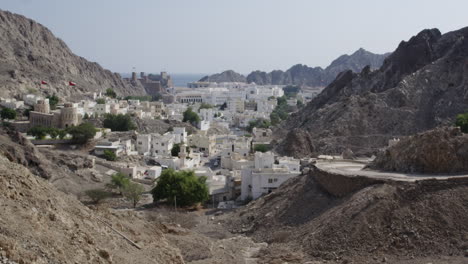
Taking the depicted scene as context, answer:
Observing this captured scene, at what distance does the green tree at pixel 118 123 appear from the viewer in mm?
58156

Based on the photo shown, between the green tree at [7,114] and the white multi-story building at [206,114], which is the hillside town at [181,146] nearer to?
the white multi-story building at [206,114]

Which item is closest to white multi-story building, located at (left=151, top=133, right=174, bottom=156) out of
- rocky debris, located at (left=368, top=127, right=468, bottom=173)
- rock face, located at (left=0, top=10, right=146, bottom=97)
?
rocky debris, located at (left=368, top=127, right=468, bottom=173)

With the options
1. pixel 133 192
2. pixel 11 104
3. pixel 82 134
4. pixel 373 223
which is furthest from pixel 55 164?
pixel 11 104

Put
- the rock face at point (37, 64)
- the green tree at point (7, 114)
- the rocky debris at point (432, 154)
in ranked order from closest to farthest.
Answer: the rocky debris at point (432, 154) < the green tree at point (7, 114) < the rock face at point (37, 64)

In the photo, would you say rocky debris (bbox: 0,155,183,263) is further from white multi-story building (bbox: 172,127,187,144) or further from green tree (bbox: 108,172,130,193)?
white multi-story building (bbox: 172,127,187,144)

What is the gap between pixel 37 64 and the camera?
88.6 metres

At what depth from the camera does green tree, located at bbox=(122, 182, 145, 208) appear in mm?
34406

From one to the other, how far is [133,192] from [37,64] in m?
60.9

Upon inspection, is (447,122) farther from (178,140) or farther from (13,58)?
(13,58)

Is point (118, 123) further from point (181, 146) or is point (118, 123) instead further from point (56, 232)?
point (56, 232)

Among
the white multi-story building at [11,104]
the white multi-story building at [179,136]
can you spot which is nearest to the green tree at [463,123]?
the white multi-story building at [179,136]

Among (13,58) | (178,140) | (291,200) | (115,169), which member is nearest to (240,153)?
(178,140)

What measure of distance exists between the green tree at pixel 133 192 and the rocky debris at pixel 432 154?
14.3 meters

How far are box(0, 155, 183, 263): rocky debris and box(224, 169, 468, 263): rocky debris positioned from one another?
6.28 m
